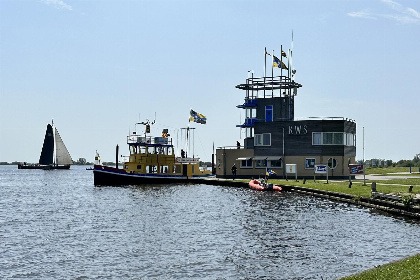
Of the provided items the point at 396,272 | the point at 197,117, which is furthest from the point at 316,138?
the point at 396,272

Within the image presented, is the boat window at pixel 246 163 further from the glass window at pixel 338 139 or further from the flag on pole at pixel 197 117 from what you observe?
the glass window at pixel 338 139

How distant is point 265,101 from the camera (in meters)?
87.5

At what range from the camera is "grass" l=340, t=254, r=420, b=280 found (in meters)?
16.7

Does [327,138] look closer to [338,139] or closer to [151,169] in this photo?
[338,139]

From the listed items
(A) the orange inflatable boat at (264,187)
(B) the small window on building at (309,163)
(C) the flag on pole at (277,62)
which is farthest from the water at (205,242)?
(C) the flag on pole at (277,62)

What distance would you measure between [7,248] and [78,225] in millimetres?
9660

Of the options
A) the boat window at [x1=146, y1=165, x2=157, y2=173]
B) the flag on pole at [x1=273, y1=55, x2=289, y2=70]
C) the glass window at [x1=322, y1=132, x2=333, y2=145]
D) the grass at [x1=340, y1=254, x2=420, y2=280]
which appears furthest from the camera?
the boat window at [x1=146, y1=165, x2=157, y2=173]

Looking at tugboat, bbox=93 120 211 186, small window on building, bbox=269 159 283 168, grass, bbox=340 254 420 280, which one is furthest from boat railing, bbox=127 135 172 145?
grass, bbox=340 254 420 280

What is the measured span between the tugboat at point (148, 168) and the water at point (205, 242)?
112ft

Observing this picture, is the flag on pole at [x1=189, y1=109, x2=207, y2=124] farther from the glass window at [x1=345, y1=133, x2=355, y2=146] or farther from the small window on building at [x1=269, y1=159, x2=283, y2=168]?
the glass window at [x1=345, y1=133, x2=355, y2=146]

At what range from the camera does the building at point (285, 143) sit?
74.6 m

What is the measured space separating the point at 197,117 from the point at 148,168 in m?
14.8

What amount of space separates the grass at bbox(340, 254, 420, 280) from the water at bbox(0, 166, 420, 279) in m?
2.80

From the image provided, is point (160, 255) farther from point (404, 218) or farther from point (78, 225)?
point (404, 218)
